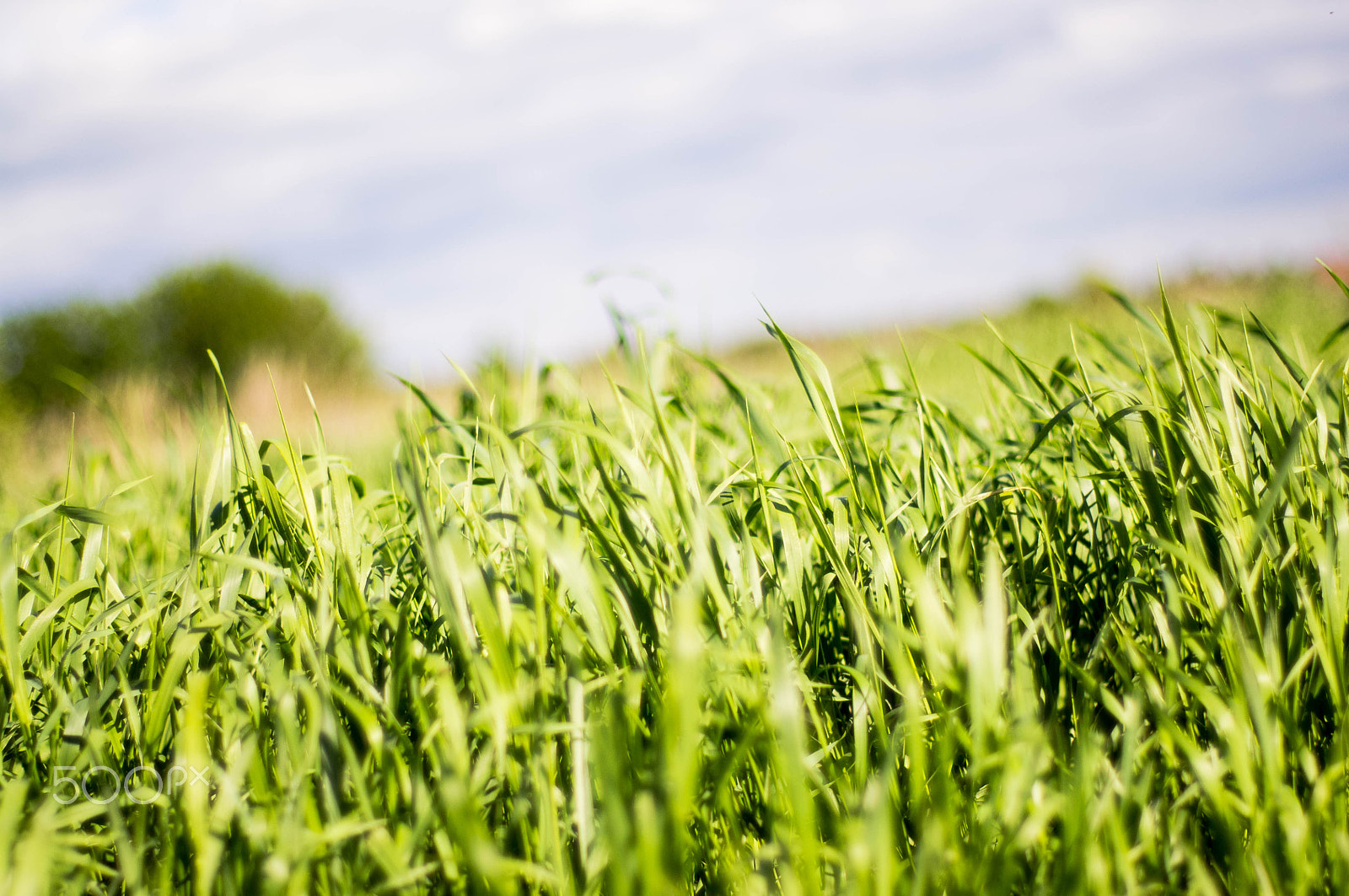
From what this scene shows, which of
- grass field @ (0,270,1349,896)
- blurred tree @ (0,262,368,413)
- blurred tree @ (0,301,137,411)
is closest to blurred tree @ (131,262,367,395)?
blurred tree @ (0,262,368,413)

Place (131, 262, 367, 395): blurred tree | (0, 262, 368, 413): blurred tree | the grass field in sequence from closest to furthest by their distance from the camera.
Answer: the grass field, (0, 262, 368, 413): blurred tree, (131, 262, 367, 395): blurred tree

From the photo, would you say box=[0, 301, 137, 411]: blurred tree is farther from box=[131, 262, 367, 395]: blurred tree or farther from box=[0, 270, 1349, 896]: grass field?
box=[0, 270, 1349, 896]: grass field

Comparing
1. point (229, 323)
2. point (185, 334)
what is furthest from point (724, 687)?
point (185, 334)

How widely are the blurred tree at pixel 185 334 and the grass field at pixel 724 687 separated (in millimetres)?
15702

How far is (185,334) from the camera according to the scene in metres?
16.7

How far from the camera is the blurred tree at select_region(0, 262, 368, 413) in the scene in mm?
14797

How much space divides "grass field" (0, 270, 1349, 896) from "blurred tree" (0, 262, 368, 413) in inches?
618

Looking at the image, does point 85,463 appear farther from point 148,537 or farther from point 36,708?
point 36,708

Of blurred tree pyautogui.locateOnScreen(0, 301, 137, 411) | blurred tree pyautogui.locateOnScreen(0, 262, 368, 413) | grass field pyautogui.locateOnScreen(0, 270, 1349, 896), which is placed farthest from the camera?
blurred tree pyautogui.locateOnScreen(0, 262, 368, 413)

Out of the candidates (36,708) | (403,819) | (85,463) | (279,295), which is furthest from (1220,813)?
(279,295)

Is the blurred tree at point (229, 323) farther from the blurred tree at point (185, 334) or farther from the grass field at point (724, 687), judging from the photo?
the grass field at point (724, 687)

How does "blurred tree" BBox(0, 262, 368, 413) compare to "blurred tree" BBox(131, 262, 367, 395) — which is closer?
"blurred tree" BBox(0, 262, 368, 413)

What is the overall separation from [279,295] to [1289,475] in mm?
19618

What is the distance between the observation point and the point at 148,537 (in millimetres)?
1359
